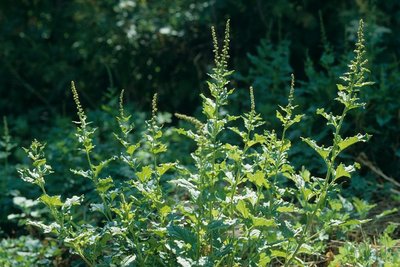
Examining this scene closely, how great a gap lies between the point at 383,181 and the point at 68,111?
2.80 metres

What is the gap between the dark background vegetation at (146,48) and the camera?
17.6ft

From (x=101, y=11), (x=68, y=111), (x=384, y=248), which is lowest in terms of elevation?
(x=68, y=111)

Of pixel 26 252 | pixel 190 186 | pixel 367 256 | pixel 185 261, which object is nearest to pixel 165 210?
pixel 190 186

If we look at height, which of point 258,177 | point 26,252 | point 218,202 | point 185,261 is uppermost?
point 258,177

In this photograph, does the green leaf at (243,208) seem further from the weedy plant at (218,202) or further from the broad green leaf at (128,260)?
the broad green leaf at (128,260)

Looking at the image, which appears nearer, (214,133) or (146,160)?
(214,133)

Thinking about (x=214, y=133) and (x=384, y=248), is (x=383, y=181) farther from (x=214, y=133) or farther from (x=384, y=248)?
(x=214, y=133)

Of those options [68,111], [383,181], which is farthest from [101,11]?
[383,181]

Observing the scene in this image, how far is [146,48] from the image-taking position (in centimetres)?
598

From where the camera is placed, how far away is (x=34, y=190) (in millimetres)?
4383

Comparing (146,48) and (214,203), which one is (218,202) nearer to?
(214,203)

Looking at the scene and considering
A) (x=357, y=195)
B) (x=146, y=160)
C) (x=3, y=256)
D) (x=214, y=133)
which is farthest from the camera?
(x=146, y=160)

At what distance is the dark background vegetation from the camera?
5.35m

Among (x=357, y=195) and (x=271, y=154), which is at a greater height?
(x=271, y=154)
